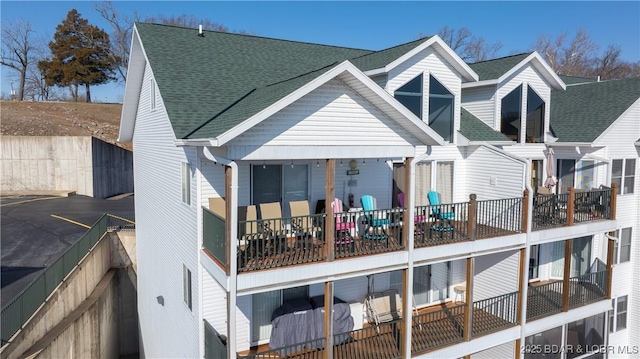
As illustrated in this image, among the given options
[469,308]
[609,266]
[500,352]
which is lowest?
[500,352]

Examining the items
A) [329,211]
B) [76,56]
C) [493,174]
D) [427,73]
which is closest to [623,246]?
[493,174]

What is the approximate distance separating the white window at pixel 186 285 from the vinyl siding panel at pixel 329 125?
4753 millimetres

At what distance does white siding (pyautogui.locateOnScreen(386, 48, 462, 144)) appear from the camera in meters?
13.4

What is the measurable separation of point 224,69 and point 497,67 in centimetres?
1033

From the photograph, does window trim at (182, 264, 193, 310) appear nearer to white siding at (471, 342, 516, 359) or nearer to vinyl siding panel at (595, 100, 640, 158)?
white siding at (471, 342, 516, 359)

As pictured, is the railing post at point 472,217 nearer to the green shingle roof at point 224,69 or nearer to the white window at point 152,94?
the green shingle roof at point 224,69

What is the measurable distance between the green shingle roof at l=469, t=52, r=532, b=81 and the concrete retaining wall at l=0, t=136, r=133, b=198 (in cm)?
2826

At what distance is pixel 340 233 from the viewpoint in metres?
10.1

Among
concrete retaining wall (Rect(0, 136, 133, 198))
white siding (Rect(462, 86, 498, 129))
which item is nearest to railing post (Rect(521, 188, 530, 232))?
white siding (Rect(462, 86, 498, 129))

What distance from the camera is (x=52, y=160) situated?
30.9 m

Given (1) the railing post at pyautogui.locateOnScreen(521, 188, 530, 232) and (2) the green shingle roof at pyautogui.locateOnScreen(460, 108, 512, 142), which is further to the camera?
(2) the green shingle roof at pyautogui.locateOnScreen(460, 108, 512, 142)

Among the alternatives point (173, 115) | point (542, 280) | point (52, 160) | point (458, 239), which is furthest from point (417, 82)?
point (52, 160)

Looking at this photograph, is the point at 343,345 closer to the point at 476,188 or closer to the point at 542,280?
the point at 476,188

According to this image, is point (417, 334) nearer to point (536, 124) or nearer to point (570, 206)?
point (570, 206)
